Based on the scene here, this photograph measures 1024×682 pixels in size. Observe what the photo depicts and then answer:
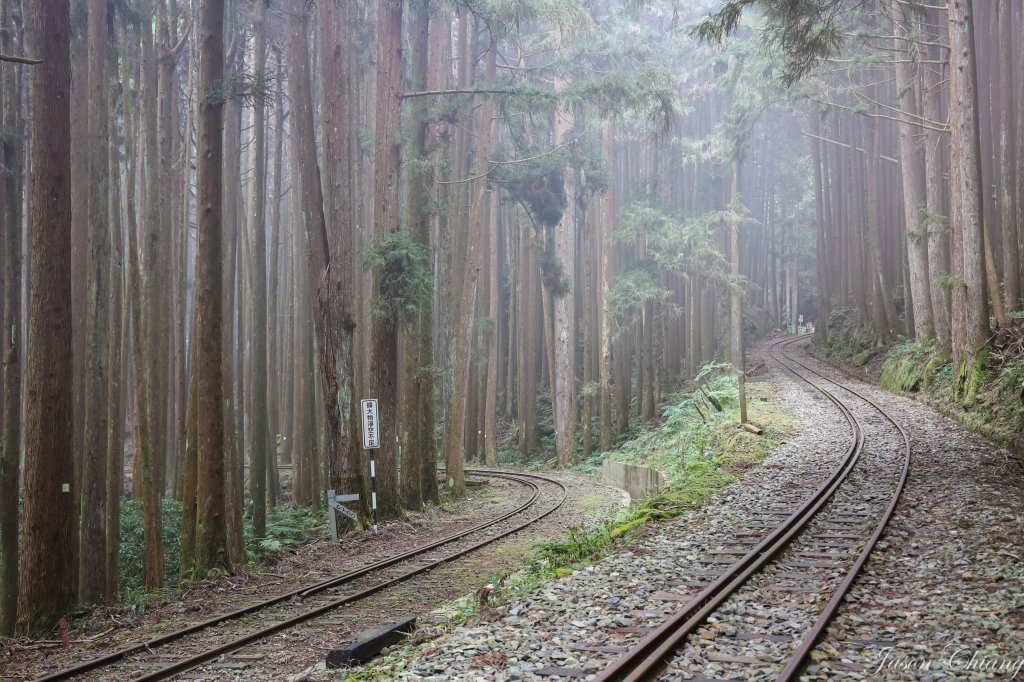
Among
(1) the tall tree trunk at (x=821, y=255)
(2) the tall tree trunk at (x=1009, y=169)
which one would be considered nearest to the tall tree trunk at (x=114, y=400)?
(2) the tall tree trunk at (x=1009, y=169)

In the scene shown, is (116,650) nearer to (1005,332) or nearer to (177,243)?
(177,243)

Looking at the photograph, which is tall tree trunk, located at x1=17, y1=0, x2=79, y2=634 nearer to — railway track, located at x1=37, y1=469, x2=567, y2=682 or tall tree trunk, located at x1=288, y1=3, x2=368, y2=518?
railway track, located at x1=37, y1=469, x2=567, y2=682

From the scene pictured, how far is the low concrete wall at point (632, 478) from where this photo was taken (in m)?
18.4

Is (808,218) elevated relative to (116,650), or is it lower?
elevated

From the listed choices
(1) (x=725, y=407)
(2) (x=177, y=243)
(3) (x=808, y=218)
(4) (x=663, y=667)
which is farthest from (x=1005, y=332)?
(3) (x=808, y=218)

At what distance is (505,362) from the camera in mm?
34500

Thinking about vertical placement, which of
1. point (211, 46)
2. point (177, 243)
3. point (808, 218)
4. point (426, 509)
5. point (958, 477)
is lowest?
point (426, 509)

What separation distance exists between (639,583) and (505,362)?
2660cm

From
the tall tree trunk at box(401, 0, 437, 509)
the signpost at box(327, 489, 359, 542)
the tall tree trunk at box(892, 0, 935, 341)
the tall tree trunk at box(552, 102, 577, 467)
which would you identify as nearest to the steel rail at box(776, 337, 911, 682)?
the signpost at box(327, 489, 359, 542)

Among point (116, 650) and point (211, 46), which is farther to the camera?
point (211, 46)

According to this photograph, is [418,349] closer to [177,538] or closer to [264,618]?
[177,538]

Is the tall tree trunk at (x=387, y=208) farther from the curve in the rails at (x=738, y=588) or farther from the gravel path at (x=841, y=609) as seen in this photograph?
the curve in the rails at (x=738, y=588)

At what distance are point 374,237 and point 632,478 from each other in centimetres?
916

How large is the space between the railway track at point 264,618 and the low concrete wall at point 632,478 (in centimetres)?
508
